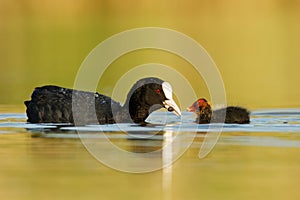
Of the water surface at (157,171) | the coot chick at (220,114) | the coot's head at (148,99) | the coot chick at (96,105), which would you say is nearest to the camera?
the water surface at (157,171)

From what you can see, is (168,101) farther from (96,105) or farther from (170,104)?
(96,105)

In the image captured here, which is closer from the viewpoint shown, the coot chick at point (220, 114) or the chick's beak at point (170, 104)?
the coot chick at point (220, 114)

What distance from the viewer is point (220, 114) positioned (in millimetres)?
11906

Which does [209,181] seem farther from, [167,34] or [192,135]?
[167,34]

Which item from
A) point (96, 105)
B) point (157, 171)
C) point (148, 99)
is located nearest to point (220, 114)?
point (148, 99)

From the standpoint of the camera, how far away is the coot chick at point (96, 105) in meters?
12.0

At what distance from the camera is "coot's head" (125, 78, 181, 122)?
12.2 meters

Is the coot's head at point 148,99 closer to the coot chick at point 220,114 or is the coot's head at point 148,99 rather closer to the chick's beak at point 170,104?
the chick's beak at point 170,104

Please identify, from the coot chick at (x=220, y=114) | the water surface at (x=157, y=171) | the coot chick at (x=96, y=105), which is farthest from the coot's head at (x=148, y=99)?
the water surface at (x=157, y=171)

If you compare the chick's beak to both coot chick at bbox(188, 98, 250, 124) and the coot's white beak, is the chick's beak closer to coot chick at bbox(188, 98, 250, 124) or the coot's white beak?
the coot's white beak

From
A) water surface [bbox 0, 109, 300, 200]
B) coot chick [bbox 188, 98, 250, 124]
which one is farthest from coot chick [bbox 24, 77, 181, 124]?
water surface [bbox 0, 109, 300, 200]

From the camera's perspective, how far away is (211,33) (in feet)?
59.8

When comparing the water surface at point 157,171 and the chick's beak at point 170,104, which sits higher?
the chick's beak at point 170,104

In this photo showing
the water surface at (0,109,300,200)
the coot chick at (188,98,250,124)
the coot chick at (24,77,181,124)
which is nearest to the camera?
the water surface at (0,109,300,200)
